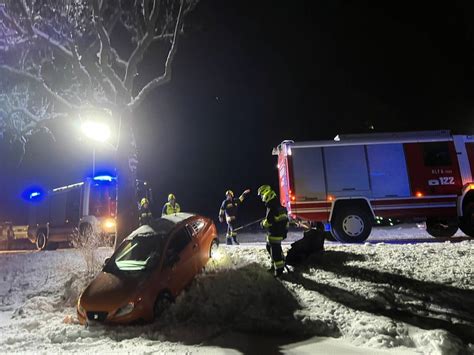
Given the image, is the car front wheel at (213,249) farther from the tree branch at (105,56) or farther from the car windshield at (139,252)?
the tree branch at (105,56)

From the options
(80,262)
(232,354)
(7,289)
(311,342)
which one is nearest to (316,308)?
(311,342)

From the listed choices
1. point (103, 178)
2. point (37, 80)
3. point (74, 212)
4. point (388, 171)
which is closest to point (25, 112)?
point (37, 80)

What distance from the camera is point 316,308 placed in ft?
22.0

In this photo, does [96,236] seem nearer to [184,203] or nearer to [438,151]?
[438,151]

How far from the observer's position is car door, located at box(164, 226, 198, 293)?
24.6 ft

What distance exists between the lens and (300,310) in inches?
267

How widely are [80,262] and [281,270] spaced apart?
5.24m

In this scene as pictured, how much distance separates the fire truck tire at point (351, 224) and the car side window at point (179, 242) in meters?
4.29

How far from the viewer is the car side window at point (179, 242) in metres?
7.76

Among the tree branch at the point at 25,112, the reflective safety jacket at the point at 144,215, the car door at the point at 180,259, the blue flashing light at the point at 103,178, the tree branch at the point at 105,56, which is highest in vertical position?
the tree branch at the point at 105,56

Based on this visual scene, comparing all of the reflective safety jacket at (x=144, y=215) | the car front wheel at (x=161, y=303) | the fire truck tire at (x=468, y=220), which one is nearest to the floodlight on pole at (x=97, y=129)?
the reflective safety jacket at (x=144, y=215)

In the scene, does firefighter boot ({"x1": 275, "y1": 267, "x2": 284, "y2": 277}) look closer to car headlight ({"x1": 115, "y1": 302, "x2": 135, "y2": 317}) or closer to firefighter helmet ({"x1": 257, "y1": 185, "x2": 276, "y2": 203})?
Answer: firefighter helmet ({"x1": 257, "y1": 185, "x2": 276, "y2": 203})

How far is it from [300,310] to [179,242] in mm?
2654

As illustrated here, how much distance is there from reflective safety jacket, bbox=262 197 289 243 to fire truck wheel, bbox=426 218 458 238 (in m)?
5.56
